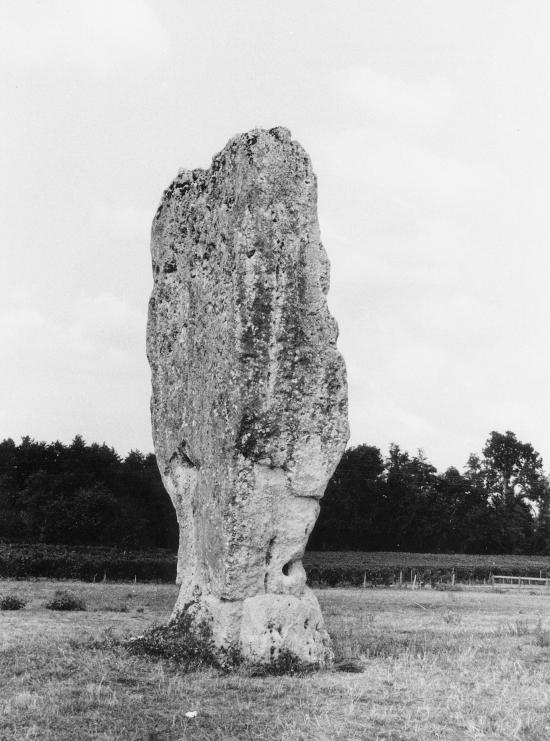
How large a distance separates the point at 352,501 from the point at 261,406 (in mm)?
60355

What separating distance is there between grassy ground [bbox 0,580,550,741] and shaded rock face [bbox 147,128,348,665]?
1229mm

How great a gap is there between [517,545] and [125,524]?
39888 mm

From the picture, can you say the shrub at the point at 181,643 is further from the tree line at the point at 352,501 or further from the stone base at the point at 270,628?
the tree line at the point at 352,501

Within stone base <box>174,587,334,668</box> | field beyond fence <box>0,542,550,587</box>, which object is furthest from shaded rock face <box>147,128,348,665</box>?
field beyond fence <box>0,542,550,587</box>

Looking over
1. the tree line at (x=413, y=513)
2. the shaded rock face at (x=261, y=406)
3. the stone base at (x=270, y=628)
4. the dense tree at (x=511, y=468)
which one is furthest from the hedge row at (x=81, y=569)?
the dense tree at (x=511, y=468)

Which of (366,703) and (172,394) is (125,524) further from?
(366,703)

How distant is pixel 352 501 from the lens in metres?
70.4

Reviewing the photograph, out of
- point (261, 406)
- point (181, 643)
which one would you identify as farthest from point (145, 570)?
point (261, 406)

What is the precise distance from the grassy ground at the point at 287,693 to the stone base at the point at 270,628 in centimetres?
50

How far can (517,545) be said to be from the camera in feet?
251

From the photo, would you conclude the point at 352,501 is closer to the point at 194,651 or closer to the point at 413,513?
the point at 413,513

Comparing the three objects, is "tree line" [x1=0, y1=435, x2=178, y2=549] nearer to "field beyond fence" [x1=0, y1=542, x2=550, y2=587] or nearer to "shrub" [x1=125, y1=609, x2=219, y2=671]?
"field beyond fence" [x1=0, y1=542, x2=550, y2=587]

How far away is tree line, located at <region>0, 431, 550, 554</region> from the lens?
54031 mm

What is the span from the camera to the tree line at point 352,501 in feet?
177
